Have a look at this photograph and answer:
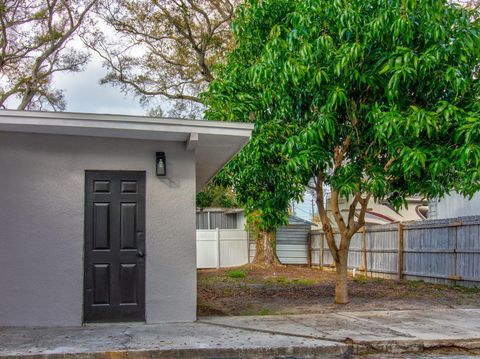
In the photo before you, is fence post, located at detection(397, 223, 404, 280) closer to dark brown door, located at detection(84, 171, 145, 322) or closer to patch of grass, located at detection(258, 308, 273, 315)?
patch of grass, located at detection(258, 308, 273, 315)

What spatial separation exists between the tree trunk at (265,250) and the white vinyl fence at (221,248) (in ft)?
2.39

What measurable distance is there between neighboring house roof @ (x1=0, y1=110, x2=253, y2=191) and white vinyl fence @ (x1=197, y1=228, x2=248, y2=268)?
1267 centimetres

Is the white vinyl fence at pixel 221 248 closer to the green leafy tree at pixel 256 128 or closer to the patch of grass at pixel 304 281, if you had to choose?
the patch of grass at pixel 304 281

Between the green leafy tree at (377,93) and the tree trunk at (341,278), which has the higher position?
the green leafy tree at (377,93)

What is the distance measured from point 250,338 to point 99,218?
9.23 feet

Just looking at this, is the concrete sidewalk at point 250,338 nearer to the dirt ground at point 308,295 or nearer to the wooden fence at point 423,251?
the dirt ground at point 308,295

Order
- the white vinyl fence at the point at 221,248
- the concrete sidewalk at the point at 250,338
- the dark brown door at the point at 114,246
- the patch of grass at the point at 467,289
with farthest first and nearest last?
the white vinyl fence at the point at 221,248, the patch of grass at the point at 467,289, the dark brown door at the point at 114,246, the concrete sidewalk at the point at 250,338

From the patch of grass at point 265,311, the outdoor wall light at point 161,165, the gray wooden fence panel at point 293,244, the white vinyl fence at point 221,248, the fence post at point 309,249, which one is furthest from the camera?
the fence post at point 309,249

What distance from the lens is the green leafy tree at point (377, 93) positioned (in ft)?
26.3

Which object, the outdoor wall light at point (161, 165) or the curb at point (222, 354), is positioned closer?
the curb at point (222, 354)

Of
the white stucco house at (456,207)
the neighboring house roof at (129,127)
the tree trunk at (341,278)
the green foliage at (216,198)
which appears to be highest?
the neighboring house roof at (129,127)

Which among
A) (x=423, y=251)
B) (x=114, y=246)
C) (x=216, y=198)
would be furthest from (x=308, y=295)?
(x=216, y=198)

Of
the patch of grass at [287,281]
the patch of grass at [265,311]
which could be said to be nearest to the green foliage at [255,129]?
the patch of grass at [265,311]

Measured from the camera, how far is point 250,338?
22.7 feet
